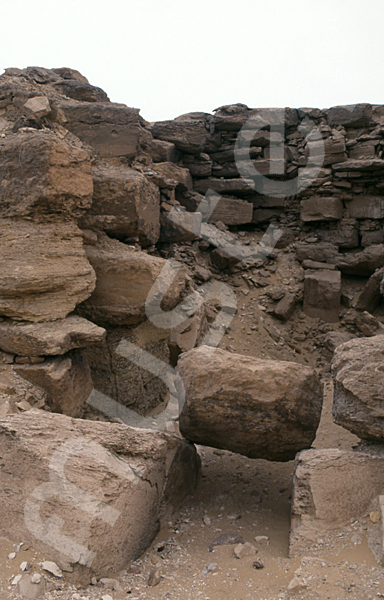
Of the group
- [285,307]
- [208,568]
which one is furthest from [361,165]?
[208,568]

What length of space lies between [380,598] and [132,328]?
3313 mm

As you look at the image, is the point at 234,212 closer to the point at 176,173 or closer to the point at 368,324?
the point at 176,173

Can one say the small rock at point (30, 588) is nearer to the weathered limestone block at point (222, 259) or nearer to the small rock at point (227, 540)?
the small rock at point (227, 540)

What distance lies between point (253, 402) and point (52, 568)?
1399 millimetres

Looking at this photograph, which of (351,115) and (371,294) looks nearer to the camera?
(371,294)

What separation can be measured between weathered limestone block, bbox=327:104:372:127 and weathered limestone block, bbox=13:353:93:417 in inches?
258

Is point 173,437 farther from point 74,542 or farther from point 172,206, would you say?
point 172,206

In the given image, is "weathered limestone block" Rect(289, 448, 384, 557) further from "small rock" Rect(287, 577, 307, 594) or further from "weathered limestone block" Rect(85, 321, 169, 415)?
"weathered limestone block" Rect(85, 321, 169, 415)

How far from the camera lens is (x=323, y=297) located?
22.8 ft

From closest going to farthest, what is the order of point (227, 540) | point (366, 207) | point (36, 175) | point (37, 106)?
point (227, 540), point (36, 175), point (37, 106), point (366, 207)

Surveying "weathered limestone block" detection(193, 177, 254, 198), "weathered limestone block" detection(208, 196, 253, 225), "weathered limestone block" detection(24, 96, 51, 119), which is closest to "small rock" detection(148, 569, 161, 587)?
"weathered limestone block" detection(24, 96, 51, 119)

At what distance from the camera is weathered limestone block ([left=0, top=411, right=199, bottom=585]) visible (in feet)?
6.52

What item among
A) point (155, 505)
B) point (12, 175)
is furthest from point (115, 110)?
point (155, 505)

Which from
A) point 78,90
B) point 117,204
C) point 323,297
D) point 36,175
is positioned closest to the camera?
point 36,175
